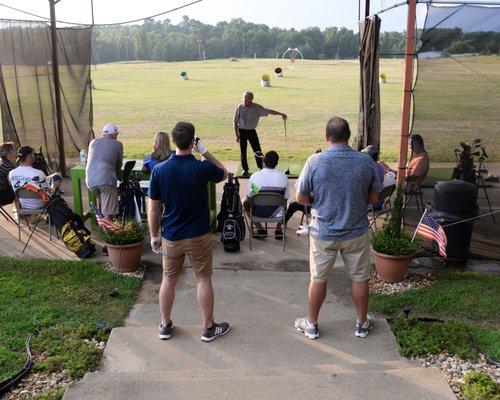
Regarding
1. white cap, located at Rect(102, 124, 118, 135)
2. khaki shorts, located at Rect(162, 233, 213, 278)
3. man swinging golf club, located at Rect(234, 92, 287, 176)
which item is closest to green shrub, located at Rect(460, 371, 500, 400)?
khaki shorts, located at Rect(162, 233, 213, 278)

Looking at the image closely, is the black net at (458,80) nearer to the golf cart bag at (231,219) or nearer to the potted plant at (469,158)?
the potted plant at (469,158)

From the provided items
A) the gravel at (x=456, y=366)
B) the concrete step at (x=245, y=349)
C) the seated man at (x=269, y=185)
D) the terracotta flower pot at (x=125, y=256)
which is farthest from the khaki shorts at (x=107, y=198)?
the gravel at (x=456, y=366)

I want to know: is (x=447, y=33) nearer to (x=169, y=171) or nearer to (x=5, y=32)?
(x=169, y=171)

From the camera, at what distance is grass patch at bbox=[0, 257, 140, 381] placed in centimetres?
395

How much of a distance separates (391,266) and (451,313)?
0.75m

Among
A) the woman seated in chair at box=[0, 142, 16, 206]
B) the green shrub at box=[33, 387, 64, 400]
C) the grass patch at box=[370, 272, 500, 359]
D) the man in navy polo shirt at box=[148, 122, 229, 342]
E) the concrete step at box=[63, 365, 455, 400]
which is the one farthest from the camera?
the woman seated in chair at box=[0, 142, 16, 206]

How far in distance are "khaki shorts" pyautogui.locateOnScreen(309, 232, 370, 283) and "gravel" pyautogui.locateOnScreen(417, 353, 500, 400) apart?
0.72 m

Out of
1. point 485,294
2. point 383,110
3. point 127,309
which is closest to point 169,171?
point 127,309

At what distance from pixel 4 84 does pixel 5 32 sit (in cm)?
81

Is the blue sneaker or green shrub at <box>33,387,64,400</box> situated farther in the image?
the blue sneaker

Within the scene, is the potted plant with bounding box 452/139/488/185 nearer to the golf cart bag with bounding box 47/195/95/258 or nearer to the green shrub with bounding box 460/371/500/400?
the green shrub with bounding box 460/371/500/400

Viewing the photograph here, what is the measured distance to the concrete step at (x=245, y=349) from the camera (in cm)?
388

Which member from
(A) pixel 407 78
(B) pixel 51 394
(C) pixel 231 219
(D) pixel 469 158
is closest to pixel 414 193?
(D) pixel 469 158

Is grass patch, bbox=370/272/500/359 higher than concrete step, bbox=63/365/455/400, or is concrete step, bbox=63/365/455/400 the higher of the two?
concrete step, bbox=63/365/455/400
